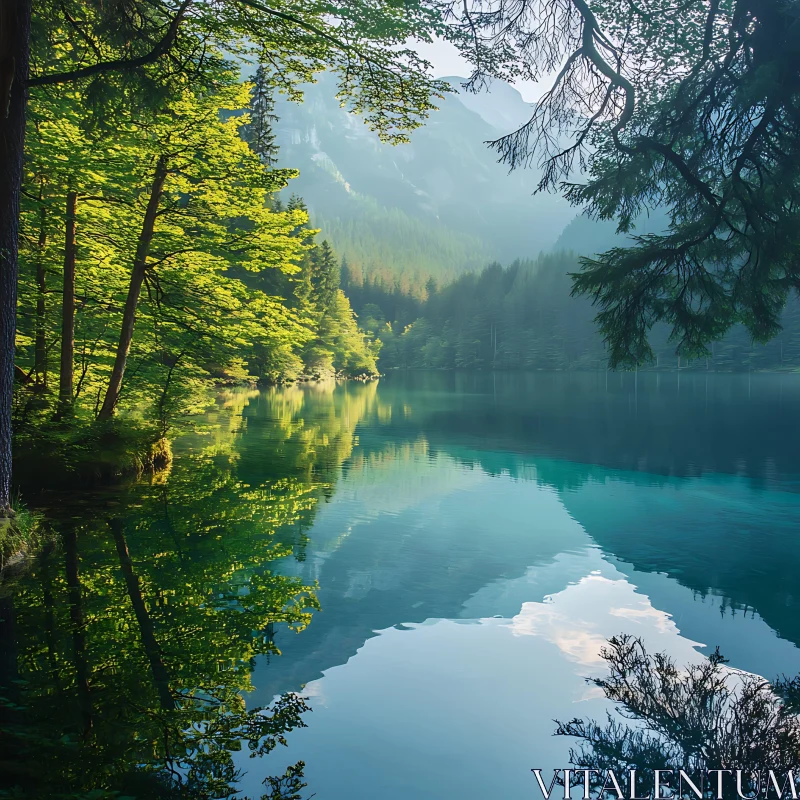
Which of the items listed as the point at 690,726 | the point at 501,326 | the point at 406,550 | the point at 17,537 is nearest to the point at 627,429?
the point at 406,550

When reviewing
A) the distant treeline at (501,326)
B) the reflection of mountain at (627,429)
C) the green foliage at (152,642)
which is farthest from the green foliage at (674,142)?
the distant treeline at (501,326)

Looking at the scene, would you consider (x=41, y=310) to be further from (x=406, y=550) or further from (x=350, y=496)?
(x=406, y=550)

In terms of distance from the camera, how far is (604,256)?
9805mm

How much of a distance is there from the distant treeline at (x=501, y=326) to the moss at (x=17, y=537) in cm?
9334

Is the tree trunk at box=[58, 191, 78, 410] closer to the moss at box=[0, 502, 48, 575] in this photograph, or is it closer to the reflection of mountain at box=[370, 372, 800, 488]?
the moss at box=[0, 502, 48, 575]

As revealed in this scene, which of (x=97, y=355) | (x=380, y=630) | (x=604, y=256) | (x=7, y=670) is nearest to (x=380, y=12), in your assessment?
(x=604, y=256)

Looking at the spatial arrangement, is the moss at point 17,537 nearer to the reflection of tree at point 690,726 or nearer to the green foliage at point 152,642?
the green foliage at point 152,642

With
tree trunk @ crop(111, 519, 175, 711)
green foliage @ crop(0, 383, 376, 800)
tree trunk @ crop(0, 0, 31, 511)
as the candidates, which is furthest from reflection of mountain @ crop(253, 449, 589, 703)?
tree trunk @ crop(0, 0, 31, 511)

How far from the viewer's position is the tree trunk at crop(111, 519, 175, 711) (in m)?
5.48

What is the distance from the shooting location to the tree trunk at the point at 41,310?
13.4 meters

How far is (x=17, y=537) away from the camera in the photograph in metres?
8.52

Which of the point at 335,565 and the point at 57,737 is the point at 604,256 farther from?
the point at 57,737

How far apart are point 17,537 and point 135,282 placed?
7.07 m

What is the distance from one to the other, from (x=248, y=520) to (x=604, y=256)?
7636 mm
